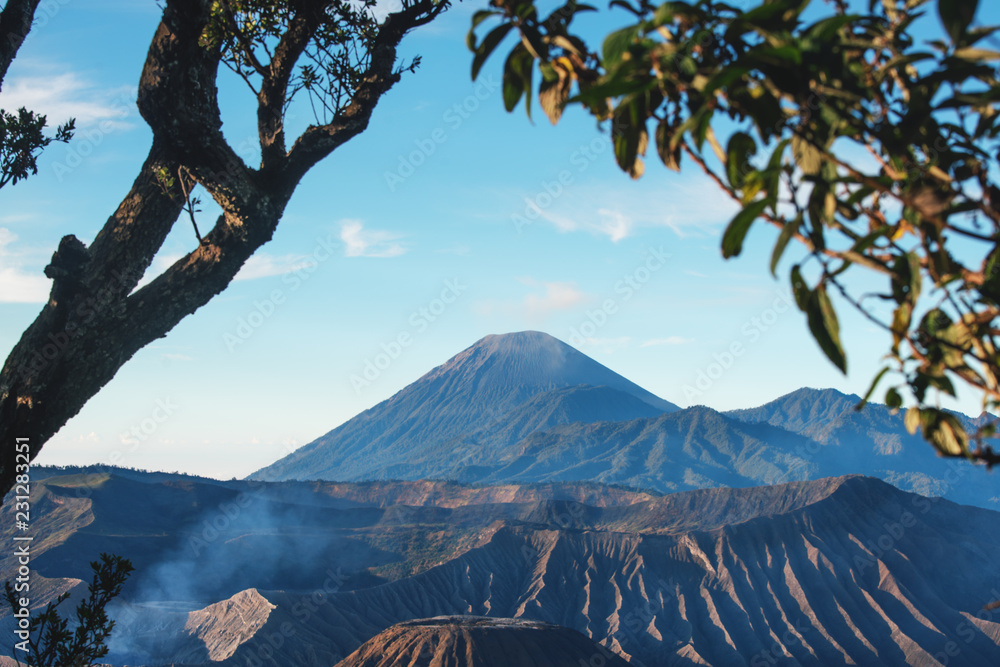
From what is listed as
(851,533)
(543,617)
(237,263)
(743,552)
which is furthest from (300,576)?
(237,263)

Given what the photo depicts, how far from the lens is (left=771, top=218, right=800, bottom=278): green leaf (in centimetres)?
122

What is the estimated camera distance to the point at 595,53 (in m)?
1.89

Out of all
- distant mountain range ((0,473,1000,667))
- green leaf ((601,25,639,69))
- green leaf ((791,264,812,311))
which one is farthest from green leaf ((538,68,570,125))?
distant mountain range ((0,473,1000,667))

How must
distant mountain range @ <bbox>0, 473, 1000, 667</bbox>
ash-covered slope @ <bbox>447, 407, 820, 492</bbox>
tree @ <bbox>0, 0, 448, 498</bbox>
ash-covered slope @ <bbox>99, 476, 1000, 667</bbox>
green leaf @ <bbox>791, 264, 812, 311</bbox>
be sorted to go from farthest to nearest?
ash-covered slope @ <bbox>447, 407, 820, 492</bbox> < ash-covered slope @ <bbox>99, 476, 1000, 667</bbox> < distant mountain range @ <bbox>0, 473, 1000, 667</bbox> < tree @ <bbox>0, 0, 448, 498</bbox> < green leaf @ <bbox>791, 264, 812, 311</bbox>

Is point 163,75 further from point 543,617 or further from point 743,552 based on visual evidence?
point 743,552

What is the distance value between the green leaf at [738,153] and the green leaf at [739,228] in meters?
0.21

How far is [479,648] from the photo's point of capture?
46844mm

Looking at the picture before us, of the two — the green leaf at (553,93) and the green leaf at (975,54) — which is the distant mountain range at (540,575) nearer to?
the green leaf at (553,93)

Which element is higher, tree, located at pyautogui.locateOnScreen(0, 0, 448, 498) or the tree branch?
the tree branch

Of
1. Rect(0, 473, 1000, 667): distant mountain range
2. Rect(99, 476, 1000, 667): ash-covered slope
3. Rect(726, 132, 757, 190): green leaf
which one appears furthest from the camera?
Rect(99, 476, 1000, 667): ash-covered slope

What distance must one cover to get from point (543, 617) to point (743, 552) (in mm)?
21188

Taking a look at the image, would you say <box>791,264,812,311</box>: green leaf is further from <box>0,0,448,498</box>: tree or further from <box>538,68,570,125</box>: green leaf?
<box>0,0,448,498</box>: tree

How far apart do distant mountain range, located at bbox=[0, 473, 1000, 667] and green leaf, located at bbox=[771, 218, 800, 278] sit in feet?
162

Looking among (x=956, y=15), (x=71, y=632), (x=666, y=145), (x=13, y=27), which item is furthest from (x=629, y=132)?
(x=71, y=632)
